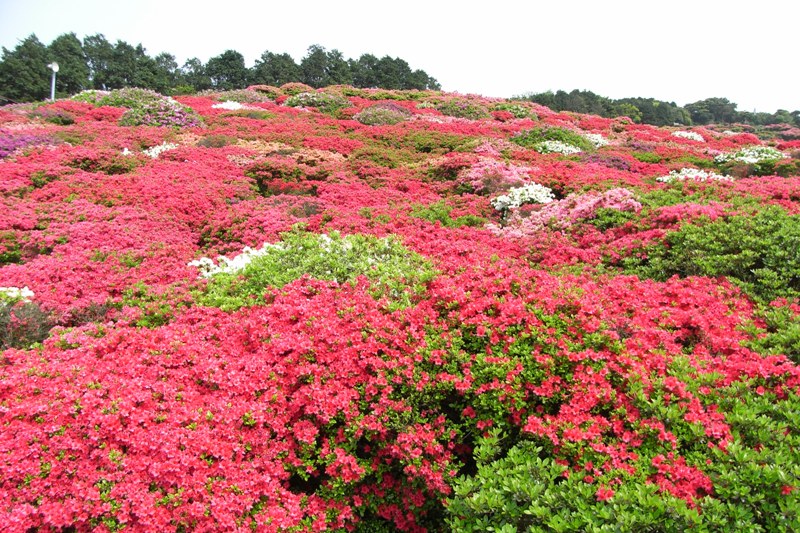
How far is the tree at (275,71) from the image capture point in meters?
A: 67.4

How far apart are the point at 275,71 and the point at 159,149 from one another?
→ 59132 mm

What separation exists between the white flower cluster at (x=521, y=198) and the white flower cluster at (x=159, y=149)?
36.3ft

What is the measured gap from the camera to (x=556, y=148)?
56.3 ft

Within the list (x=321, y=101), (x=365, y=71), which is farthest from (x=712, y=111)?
(x=321, y=101)

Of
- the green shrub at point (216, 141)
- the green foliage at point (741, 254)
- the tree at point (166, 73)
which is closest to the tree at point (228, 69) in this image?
the tree at point (166, 73)

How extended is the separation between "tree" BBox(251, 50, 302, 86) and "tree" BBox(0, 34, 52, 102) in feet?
85.3

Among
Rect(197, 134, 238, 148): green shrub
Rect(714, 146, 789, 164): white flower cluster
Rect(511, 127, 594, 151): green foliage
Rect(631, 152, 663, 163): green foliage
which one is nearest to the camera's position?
Rect(714, 146, 789, 164): white flower cluster

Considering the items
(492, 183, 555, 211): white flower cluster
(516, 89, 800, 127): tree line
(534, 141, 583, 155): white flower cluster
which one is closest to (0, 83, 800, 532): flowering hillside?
(492, 183, 555, 211): white flower cluster

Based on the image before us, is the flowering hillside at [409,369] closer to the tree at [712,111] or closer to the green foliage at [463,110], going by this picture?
the green foliage at [463,110]

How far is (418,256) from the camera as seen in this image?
677 cm

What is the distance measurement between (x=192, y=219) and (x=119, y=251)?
2332mm

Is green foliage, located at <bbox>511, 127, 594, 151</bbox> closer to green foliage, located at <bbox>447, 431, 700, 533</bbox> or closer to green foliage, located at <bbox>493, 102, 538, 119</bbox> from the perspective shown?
green foliage, located at <bbox>493, 102, 538, 119</bbox>

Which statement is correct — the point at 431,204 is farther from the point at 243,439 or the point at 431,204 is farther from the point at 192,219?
the point at 243,439

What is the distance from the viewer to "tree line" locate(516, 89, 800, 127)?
183 feet
